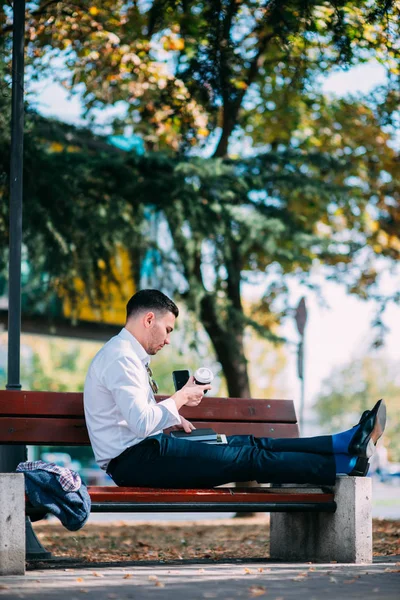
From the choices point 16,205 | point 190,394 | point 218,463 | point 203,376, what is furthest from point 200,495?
point 16,205

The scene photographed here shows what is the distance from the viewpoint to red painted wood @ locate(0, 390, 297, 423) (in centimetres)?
624

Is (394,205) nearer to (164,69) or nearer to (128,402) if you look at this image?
(164,69)

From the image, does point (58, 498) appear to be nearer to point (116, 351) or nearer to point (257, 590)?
point (116, 351)

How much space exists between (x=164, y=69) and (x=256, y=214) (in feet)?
8.59

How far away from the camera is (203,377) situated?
239 inches

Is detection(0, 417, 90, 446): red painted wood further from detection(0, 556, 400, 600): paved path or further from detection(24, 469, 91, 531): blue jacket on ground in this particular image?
detection(0, 556, 400, 600): paved path

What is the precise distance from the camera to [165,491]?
592 centimetres

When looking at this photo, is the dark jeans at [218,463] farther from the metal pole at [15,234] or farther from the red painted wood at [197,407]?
the metal pole at [15,234]

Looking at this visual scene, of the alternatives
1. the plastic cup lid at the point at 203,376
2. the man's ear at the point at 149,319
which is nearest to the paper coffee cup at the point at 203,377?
the plastic cup lid at the point at 203,376

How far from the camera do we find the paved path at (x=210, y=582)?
4.64m

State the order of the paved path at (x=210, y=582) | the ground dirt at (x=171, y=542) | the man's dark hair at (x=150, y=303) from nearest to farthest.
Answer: the paved path at (x=210, y=582), the man's dark hair at (x=150, y=303), the ground dirt at (x=171, y=542)

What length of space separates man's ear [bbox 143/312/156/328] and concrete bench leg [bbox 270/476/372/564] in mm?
1472

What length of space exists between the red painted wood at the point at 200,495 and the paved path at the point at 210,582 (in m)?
0.38

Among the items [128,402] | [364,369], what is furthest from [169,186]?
[364,369]
